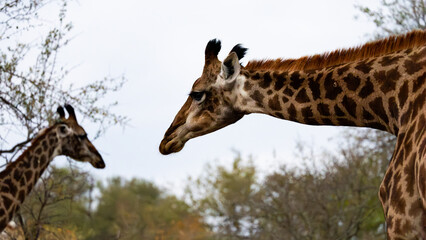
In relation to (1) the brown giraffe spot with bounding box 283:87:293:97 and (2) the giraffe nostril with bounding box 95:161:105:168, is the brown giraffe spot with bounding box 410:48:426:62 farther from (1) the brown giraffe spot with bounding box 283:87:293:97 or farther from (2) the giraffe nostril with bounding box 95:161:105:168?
(2) the giraffe nostril with bounding box 95:161:105:168

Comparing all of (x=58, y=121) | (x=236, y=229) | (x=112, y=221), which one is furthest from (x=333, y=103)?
(x=112, y=221)

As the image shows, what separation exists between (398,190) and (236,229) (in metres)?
17.3

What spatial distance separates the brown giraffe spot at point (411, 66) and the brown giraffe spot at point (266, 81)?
1.49m

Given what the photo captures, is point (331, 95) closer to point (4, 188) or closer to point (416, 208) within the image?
point (416, 208)

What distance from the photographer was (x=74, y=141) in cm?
1135

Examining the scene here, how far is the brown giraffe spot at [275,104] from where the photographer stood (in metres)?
6.83

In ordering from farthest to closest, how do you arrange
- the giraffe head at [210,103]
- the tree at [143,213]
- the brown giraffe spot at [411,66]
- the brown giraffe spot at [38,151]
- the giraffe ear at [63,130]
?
1. the tree at [143,213]
2. the giraffe ear at [63,130]
3. the brown giraffe spot at [38,151]
4. the giraffe head at [210,103]
5. the brown giraffe spot at [411,66]

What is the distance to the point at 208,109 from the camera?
7273mm

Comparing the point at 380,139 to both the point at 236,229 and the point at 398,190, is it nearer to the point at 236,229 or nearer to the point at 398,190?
the point at 236,229

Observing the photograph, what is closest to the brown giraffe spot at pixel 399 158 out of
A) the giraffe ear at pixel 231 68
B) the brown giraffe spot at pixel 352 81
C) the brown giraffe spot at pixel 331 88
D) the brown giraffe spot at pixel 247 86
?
the brown giraffe spot at pixel 352 81

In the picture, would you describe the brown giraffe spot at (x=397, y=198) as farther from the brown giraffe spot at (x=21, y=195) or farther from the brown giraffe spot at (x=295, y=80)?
the brown giraffe spot at (x=21, y=195)

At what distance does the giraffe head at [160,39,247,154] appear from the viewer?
7.07 m

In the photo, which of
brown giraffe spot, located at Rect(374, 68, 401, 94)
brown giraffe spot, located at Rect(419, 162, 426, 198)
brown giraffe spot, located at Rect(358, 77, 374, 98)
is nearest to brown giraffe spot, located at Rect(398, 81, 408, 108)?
brown giraffe spot, located at Rect(374, 68, 401, 94)

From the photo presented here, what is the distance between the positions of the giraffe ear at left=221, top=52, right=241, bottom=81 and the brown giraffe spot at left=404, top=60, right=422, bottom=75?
1757 millimetres
